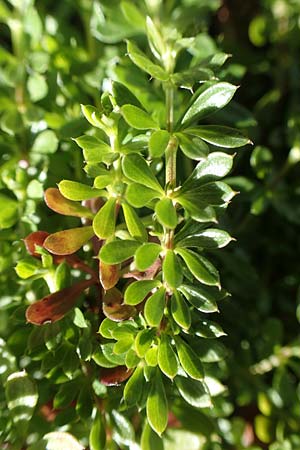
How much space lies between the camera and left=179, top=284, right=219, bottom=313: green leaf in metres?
0.82

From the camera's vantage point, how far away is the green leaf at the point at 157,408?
2.66 feet

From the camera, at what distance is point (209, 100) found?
0.84 metres

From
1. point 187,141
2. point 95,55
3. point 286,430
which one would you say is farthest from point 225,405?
point 95,55

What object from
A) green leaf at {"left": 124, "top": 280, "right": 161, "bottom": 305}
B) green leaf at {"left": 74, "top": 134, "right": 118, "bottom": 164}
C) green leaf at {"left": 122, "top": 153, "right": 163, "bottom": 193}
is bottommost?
green leaf at {"left": 124, "top": 280, "right": 161, "bottom": 305}

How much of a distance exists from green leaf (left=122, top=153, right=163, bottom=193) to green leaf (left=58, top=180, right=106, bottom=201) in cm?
7

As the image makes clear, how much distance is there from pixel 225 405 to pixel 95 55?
0.67m

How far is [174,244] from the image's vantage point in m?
0.84

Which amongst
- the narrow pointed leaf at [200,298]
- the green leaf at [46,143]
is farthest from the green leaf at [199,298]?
the green leaf at [46,143]

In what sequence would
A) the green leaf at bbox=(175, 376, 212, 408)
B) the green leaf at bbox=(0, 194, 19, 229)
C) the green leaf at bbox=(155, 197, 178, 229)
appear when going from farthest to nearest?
the green leaf at bbox=(0, 194, 19, 229) < the green leaf at bbox=(175, 376, 212, 408) < the green leaf at bbox=(155, 197, 178, 229)

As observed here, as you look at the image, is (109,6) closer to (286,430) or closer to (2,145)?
(2,145)

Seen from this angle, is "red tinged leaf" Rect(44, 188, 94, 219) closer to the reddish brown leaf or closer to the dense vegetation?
the dense vegetation

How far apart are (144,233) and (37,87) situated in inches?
16.8

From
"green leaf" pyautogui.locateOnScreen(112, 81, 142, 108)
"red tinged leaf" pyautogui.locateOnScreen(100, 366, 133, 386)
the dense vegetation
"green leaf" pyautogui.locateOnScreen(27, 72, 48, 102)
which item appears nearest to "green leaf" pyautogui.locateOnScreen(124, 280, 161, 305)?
the dense vegetation

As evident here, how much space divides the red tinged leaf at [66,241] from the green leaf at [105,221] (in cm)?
6
